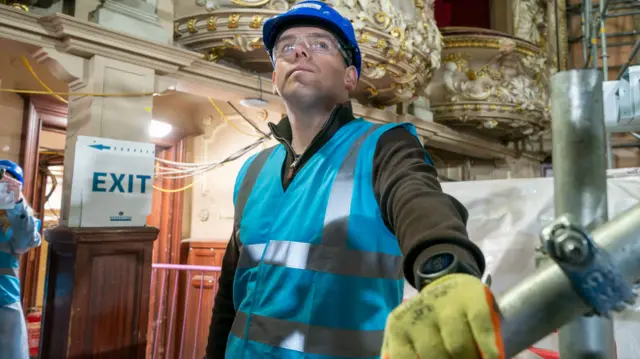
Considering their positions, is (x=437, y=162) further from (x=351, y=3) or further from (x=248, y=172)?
(x=248, y=172)

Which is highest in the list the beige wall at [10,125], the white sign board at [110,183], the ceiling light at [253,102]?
the ceiling light at [253,102]

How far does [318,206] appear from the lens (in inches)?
43.6

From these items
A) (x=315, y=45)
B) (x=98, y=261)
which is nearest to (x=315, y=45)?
(x=315, y=45)

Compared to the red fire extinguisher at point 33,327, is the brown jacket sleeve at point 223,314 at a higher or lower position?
higher

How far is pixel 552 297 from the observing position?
0.45 meters

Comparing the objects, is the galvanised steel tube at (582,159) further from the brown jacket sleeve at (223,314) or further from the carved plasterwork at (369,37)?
the carved plasterwork at (369,37)

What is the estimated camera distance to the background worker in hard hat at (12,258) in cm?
281

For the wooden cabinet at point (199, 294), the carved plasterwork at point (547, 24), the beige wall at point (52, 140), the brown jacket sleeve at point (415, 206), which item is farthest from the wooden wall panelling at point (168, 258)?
the carved plasterwork at point (547, 24)

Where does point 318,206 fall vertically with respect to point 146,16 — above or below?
below

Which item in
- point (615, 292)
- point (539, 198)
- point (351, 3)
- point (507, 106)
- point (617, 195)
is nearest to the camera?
point (615, 292)

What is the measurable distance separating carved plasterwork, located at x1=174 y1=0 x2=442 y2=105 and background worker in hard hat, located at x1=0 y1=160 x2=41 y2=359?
177 cm

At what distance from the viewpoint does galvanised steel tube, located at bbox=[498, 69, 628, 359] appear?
0.60 metres

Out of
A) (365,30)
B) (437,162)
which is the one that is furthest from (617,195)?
(437,162)

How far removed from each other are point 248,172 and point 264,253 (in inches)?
14.0
